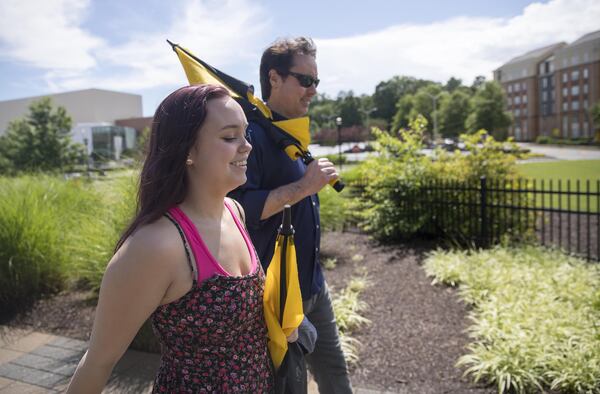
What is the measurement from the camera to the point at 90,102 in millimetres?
85625

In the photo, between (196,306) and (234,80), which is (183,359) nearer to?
(196,306)

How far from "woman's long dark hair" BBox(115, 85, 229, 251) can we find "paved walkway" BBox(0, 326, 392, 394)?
2.39 m

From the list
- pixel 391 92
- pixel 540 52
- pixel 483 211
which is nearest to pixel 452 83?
pixel 540 52

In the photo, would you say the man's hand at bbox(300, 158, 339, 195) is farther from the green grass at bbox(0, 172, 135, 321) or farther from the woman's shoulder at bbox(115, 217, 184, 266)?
the green grass at bbox(0, 172, 135, 321)

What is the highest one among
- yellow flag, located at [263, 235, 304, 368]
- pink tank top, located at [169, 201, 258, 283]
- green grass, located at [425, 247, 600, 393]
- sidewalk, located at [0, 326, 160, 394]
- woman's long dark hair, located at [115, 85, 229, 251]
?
woman's long dark hair, located at [115, 85, 229, 251]

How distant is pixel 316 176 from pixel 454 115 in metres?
67.4

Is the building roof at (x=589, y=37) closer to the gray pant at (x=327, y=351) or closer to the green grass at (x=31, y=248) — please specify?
the green grass at (x=31, y=248)

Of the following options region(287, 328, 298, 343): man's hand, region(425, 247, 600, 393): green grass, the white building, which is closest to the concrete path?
region(425, 247, 600, 393): green grass

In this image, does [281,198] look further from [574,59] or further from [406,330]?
[574,59]

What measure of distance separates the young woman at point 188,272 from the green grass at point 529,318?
8.40ft

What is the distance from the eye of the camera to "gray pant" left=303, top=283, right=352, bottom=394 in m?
2.28

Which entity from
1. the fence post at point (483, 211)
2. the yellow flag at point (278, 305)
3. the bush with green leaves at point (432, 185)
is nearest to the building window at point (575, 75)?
the bush with green leaves at point (432, 185)

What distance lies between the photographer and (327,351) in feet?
7.47

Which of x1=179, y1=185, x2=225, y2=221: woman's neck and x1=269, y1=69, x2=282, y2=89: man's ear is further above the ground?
x1=269, y1=69, x2=282, y2=89: man's ear
